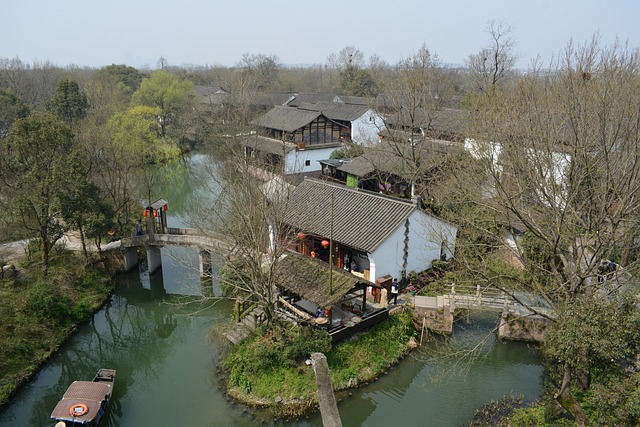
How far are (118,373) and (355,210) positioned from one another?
11.0 meters

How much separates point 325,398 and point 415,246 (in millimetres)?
13663

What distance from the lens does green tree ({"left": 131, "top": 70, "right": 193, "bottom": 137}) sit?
44875mm

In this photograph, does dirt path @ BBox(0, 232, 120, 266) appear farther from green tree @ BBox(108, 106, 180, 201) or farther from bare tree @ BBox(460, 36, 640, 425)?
bare tree @ BBox(460, 36, 640, 425)

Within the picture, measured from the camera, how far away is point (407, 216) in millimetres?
18375

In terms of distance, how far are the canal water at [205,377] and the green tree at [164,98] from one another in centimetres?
2858

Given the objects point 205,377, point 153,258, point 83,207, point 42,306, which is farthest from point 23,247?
point 205,377

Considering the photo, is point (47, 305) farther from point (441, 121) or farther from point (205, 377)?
point (441, 121)

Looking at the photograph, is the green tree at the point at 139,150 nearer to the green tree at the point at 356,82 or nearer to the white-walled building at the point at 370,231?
the white-walled building at the point at 370,231

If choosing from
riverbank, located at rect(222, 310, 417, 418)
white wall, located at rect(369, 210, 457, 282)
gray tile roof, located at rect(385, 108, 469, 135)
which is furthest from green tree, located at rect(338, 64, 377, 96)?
riverbank, located at rect(222, 310, 417, 418)

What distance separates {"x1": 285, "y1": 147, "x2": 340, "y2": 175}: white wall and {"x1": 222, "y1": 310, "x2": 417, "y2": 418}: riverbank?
22722mm

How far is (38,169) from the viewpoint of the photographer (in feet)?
63.7

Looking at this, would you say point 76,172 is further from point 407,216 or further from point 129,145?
point 407,216

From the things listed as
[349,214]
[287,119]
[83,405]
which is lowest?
[83,405]

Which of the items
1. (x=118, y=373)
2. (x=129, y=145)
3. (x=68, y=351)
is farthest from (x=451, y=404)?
(x=129, y=145)
